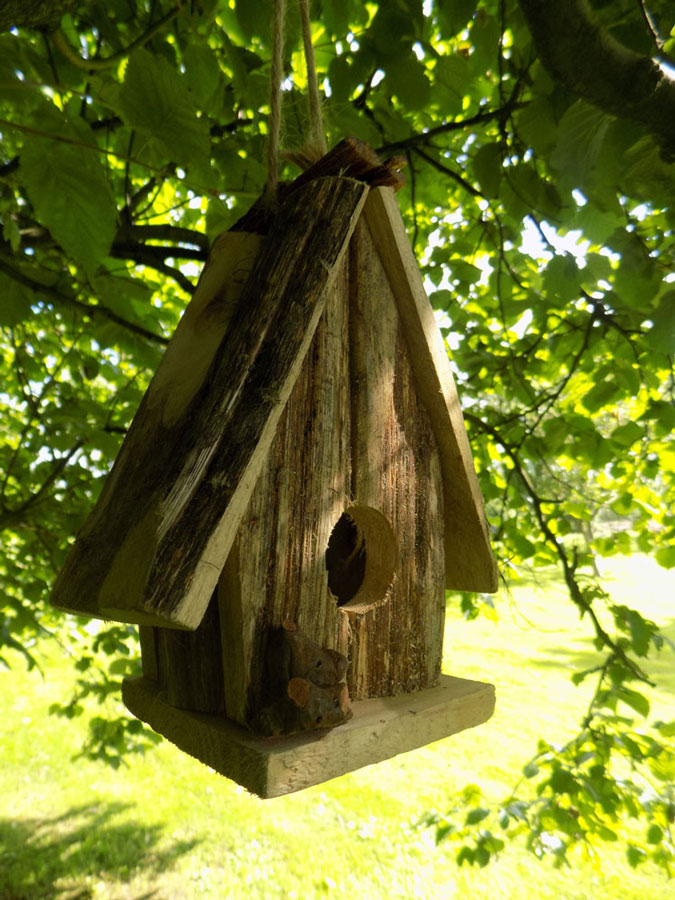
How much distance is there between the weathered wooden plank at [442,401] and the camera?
1.28 m

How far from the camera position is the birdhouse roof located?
2.75 feet

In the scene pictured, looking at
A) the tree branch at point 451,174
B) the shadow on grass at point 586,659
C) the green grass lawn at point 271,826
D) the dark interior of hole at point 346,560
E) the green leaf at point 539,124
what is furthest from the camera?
the shadow on grass at point 586,659

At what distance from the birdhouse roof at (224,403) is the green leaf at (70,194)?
12.1 inches

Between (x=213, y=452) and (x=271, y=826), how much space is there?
5.71m

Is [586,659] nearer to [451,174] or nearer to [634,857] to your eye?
[634,857]

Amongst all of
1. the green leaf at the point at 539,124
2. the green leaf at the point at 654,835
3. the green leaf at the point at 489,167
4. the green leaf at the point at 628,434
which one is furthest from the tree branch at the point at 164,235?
the green leaf at the point at 654,835

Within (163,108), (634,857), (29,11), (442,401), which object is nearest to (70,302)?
(163,108)

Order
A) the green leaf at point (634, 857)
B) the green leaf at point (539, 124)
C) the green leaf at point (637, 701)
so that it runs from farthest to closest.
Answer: the green leaf at point (634, 857), the green leaf at point (637, 701), the green leaf at point (539, 124)

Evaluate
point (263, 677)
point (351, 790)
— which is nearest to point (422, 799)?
point (351, 790)

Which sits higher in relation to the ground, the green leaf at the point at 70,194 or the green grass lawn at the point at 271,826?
the green leaf at the point at 70,194

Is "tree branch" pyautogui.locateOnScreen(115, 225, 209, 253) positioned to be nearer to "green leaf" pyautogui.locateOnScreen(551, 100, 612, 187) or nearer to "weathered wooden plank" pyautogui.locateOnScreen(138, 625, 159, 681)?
"green leaf" pyautogui.locateOnScreen(551, 100, 612, 187)

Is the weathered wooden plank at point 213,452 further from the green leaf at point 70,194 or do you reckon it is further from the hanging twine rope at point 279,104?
the green leaf at point 70,194

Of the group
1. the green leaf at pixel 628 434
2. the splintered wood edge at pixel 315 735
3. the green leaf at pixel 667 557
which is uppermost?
the green leaf at pixel 628 434

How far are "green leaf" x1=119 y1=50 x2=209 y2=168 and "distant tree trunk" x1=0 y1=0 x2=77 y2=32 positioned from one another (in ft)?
0.45
